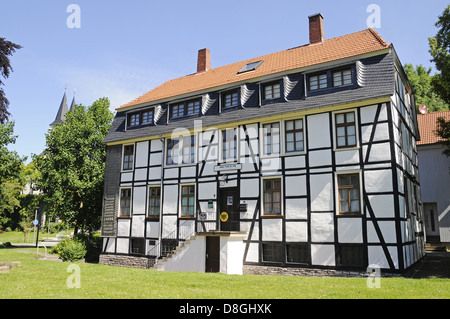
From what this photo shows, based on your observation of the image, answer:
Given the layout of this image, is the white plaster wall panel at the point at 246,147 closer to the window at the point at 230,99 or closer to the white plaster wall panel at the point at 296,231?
the window at the point at 230,99

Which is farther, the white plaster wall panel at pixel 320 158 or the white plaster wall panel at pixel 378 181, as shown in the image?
the white plaster wall panel at pixel 320 158

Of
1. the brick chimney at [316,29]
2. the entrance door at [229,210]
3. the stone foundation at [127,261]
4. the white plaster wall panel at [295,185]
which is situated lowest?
the stone foundation at [127,261]

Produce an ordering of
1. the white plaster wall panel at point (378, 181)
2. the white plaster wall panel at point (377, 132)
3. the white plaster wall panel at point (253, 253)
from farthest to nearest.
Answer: the white plaster wall panel at point (253, 253)
the white plaster wall panel at point (377, 132)
the white plaster wall panel at point (378, 181)

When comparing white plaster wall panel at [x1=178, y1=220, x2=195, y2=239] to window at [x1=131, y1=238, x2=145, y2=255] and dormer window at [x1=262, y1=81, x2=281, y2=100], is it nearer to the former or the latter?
window at [x1=131, y1=238, x2=145, y2=255]

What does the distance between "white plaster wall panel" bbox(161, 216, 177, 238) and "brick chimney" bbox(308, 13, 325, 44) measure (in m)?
12.2

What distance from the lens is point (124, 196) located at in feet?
71.8

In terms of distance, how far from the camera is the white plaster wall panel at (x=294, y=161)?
1609cm

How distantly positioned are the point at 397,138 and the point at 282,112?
16.0ft

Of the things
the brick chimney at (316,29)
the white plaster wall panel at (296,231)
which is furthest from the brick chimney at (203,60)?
the white plaster wall panel at (296,231)

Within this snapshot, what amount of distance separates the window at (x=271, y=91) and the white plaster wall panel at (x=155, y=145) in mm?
6573

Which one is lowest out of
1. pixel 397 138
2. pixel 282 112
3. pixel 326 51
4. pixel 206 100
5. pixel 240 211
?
pixel 240 211

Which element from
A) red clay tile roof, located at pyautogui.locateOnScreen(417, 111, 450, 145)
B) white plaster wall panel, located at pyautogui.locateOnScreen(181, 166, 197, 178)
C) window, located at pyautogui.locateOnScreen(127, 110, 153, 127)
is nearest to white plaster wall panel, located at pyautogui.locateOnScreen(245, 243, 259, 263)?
white plaster wall panel, located at pyautogui.locateOnScreen(181, 166, 197, 178)

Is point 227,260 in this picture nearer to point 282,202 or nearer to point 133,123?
point 282,202

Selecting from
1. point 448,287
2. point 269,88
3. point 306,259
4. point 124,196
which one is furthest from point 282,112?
point 124,196
